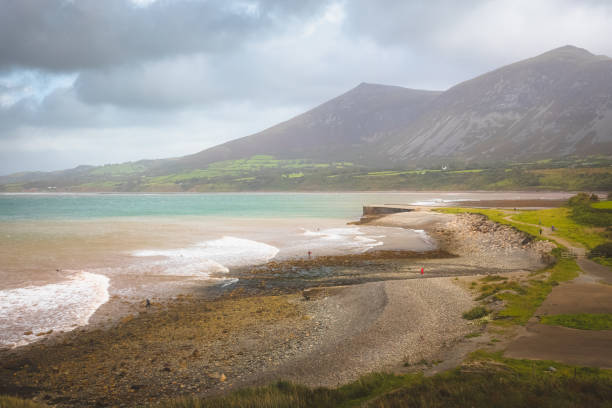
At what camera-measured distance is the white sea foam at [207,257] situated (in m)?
21.7

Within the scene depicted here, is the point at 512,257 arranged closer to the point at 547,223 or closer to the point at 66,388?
the point at 547,223

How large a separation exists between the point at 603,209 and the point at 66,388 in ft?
125

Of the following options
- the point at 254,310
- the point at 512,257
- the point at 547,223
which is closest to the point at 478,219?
the point at 547,223

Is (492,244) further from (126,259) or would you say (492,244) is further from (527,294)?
(126,259)

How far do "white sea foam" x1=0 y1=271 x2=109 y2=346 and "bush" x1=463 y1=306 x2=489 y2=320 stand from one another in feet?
44.3

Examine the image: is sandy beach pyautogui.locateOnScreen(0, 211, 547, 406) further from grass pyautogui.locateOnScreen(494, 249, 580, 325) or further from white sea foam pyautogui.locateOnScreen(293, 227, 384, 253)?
white sea foam pyautogui.locateOnScreen(293, 227, 384, 253)

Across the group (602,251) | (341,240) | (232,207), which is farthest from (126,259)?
(232,207)

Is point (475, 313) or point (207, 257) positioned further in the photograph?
point (207, 257)

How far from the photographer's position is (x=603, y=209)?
30500 millimetres

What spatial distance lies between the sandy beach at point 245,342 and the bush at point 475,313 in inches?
18.0

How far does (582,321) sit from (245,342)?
9400mm

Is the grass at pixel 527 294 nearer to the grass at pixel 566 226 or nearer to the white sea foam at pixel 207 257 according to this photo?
the grass at pixel 566 226

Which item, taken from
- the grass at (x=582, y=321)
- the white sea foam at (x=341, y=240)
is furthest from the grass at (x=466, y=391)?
the white sea foam at (x=341, y=240)

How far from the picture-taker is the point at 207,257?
83.7 ft
